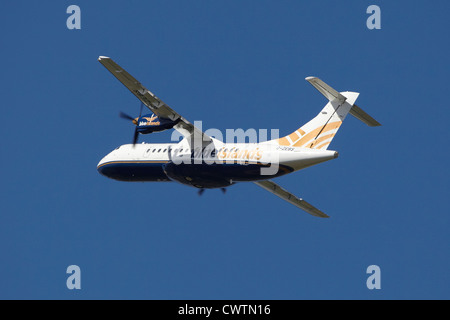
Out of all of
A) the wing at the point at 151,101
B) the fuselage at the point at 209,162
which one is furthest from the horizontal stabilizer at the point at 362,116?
the wing at the point at 151,101

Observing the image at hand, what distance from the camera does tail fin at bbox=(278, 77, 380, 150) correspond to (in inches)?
1435


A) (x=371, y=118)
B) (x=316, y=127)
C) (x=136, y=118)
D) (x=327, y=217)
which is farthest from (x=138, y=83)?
(x=327, y=217)

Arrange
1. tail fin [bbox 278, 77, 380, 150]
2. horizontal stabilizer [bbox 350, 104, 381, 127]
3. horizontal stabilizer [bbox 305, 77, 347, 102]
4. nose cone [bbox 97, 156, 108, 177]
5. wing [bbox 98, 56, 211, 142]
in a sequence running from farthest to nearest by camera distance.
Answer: nose cone [bbox 97, 156, 108, 177]
horizontal stabilizer [bbox 350, 104, 381, 127]
tail fin [bbox 278, 77, 380, 150]
horizontal stabilizer [bbox 305, 77, 347, 102]
wing [bbox 98, 56, 211, 142]

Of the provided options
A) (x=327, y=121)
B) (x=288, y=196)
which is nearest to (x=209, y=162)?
(x=327, y=121)

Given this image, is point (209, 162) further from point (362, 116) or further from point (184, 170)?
point (362, 116)

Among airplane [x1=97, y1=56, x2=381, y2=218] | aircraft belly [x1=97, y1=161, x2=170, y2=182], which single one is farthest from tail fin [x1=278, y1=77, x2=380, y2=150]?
aircraft belly [x1=97, y1=161, x2=170, y2=182]

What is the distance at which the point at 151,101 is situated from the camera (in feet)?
122

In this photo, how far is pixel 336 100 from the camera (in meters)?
36.9

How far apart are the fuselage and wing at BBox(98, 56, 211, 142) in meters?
0.67

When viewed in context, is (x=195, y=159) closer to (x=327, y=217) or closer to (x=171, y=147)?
(x=171, y=147)

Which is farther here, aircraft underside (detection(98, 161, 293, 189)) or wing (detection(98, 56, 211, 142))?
aircraft underside (detection(98, 161, 293, 189))

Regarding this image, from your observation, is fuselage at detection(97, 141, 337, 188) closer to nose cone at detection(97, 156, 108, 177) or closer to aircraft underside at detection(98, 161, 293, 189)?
aircraft underside at detection(98, 161, 293, 189)

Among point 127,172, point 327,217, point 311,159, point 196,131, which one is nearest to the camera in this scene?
point 311,159

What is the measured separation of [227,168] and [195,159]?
5.76 feet
